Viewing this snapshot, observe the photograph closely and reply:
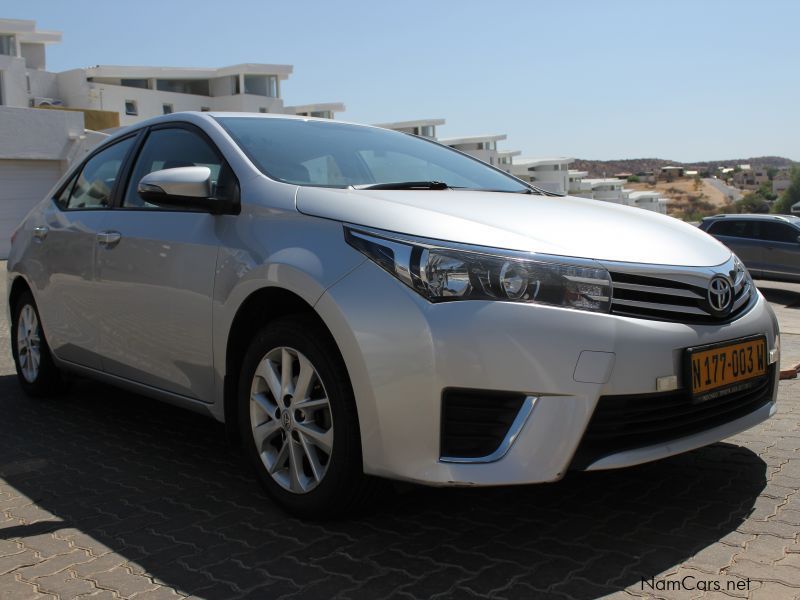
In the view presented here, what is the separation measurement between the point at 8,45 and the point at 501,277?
48.3 meters

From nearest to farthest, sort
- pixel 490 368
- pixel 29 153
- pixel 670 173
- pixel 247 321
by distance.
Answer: pixel 490 368, pixel 247 321, pixel 29 153, pixel 670 173

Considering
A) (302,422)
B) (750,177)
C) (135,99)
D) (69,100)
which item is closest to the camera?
(302,422)

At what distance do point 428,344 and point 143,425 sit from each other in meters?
2.76

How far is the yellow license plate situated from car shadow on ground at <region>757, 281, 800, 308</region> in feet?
44.8

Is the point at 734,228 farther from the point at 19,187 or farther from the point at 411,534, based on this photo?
the point at 19,187

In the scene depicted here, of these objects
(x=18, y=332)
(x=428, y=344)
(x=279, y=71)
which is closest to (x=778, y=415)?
(x=428, y=344)

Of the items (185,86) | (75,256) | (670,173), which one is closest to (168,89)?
(185,86)

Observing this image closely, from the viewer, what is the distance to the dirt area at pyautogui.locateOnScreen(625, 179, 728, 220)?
386ft

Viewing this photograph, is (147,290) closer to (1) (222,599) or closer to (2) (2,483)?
(2) (2,483)

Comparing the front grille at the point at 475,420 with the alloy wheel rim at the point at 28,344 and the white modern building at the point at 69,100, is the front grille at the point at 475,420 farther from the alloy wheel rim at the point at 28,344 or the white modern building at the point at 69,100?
the white modern building at the point at 69,100

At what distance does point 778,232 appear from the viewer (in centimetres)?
1684

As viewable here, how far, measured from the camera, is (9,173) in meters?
24.0

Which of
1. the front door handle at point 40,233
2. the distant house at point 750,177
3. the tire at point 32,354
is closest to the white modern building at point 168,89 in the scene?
the tire at point 32,354

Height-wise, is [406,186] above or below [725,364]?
above
